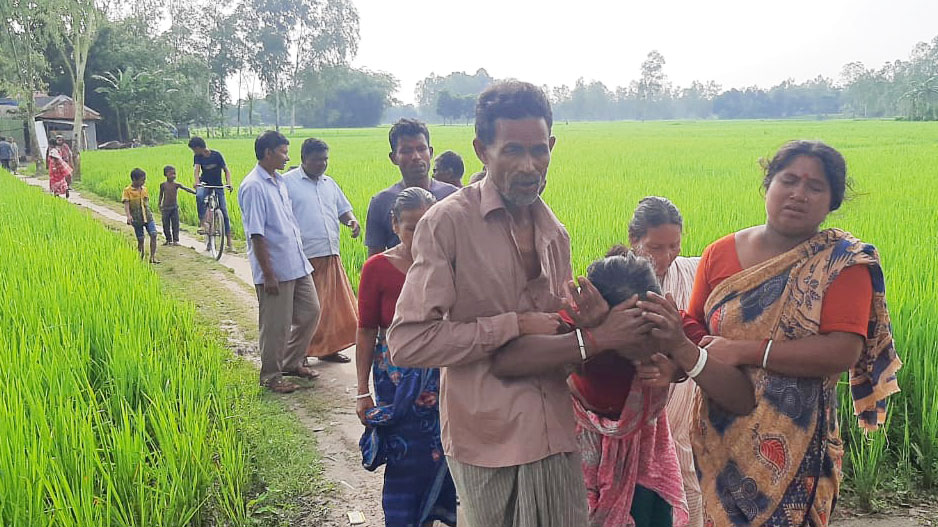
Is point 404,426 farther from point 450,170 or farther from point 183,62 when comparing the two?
point 183,62

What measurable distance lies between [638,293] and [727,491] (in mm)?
671

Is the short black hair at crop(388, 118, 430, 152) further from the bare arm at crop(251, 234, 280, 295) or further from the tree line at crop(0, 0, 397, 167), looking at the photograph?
the tree line at crop(0, 0, 397, 167)

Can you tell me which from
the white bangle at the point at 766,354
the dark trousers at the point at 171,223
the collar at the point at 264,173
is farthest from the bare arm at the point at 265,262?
the dark trousers at the point at 171,223

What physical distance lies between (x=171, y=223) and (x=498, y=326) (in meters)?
9.61

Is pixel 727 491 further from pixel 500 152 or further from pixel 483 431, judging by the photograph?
pixel 500 152

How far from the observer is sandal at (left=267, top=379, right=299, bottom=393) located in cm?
449

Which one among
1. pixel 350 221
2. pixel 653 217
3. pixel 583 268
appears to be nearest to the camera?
pixel 653 217

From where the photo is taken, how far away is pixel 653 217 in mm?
2393

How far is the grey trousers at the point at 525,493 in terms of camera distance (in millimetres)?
1633

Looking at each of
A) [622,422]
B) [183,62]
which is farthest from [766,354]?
[183,62]

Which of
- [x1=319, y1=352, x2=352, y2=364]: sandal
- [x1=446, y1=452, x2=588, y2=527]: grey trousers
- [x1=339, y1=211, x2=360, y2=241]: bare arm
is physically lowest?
[x1=319, y1=352, x2=352, y2=364]: sandal

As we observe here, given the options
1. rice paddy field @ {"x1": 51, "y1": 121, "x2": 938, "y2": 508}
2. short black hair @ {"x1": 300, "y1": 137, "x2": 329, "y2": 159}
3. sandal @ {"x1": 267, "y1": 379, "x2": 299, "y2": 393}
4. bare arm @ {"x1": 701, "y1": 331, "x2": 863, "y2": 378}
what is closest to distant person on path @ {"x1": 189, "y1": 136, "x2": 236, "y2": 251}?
rice paddy field @ {"x1": 51, "y1": 121, "x2": 938, "y2": 508}

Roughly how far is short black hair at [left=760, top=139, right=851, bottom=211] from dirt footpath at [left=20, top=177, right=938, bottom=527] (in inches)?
69.5

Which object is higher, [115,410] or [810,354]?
[810,354]
